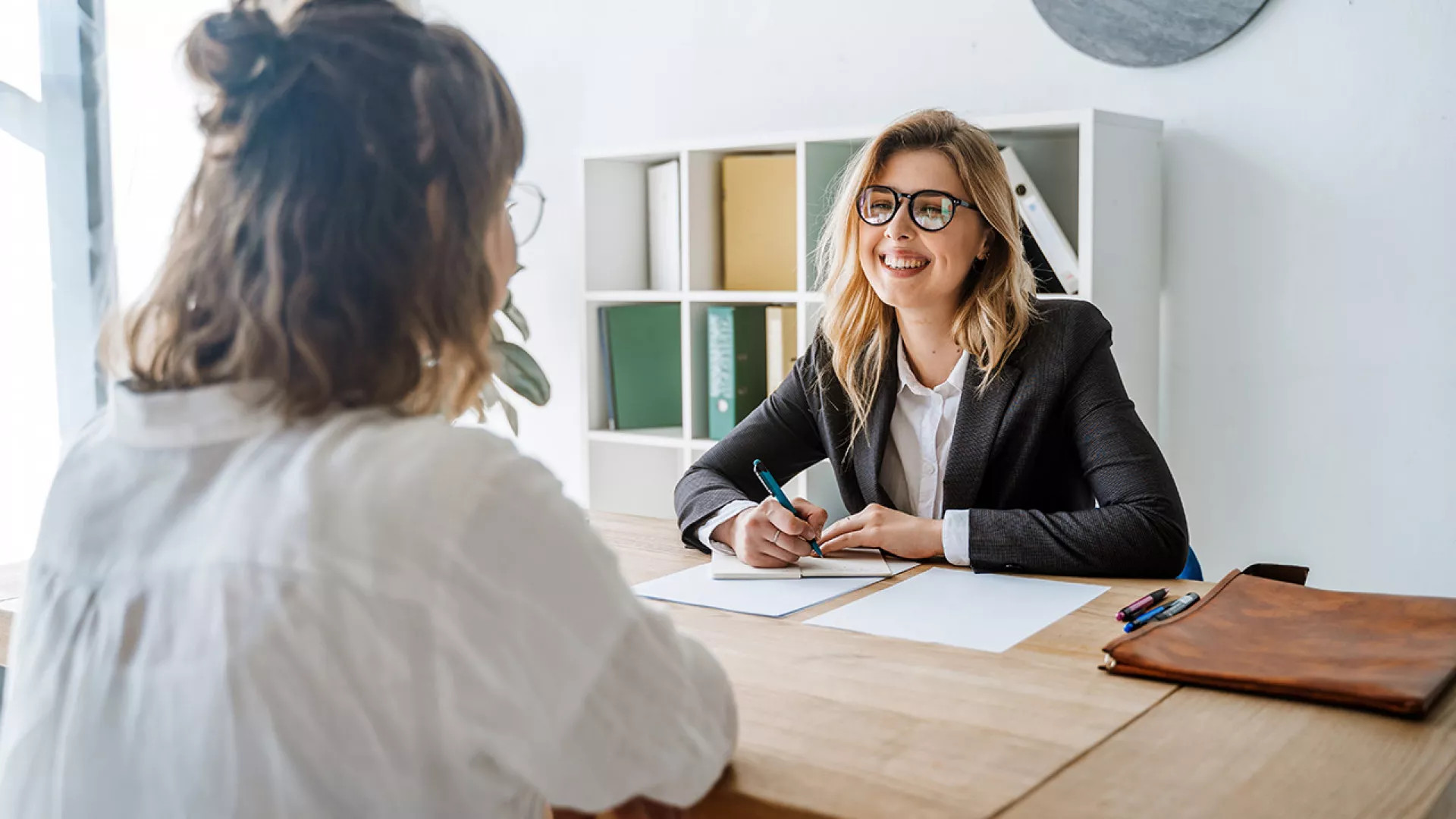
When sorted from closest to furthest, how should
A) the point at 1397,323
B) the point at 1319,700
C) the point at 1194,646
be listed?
the point at 1319,700
the point at 1194,646
the point at 1397,323

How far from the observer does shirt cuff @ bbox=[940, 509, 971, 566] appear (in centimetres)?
162

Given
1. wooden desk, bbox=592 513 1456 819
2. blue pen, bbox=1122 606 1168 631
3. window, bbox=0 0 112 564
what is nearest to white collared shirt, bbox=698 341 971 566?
blue pen, bbox=1122 606 1168 631

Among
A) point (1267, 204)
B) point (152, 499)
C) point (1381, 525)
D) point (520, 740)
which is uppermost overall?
point (1267, 204)

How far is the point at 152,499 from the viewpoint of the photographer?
0.82 metres

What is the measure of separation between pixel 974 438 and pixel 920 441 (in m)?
0.14

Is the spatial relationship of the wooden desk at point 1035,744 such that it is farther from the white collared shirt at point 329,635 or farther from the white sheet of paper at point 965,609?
the white collared shirt at point 329,635

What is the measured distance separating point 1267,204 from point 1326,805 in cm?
189

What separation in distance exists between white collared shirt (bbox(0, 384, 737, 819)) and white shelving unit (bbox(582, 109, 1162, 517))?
5.94ft

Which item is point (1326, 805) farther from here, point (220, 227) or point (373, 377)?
point (220, 227)

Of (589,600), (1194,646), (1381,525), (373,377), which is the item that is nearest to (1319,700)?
(1194,646)

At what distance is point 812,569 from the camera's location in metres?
1.62

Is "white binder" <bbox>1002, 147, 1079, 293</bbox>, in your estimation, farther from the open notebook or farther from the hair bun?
the hair bun

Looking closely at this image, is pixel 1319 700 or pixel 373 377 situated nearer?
pixel 373 377

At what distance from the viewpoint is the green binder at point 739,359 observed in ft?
9.62
